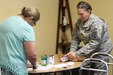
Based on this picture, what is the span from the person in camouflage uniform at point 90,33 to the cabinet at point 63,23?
55.5 inches

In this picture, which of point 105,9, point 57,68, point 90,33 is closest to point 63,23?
point 105,9

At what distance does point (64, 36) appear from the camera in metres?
4.82

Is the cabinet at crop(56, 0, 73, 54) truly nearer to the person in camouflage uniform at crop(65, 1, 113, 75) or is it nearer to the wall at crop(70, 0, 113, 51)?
the wall at crop(70, 0, 113, 51)

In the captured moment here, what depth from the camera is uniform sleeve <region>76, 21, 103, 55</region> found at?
10.2 feet

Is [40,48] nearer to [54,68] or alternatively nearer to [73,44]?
[73,44]

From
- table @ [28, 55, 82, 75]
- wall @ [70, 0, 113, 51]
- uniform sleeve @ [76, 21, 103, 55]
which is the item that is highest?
→ wall @ [70, 0, 113, 51]

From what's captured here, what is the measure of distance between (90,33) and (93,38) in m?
0.07

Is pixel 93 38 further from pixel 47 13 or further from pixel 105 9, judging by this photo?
pixel 47 13

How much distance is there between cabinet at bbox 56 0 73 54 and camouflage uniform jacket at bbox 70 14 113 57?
1393 mm

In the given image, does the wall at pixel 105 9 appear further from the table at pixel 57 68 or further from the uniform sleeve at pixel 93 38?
the table at pixel 57 68

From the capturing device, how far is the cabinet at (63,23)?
4742mm

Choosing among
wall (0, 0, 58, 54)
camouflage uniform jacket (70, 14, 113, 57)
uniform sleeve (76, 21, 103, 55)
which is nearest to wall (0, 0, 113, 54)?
wall (0, 0, 58, 54)

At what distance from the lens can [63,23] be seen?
4.76 m

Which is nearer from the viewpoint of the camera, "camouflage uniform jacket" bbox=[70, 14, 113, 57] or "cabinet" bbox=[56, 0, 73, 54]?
"camouflage uniform jacket" bbox=[70, 14, 113, 57]
